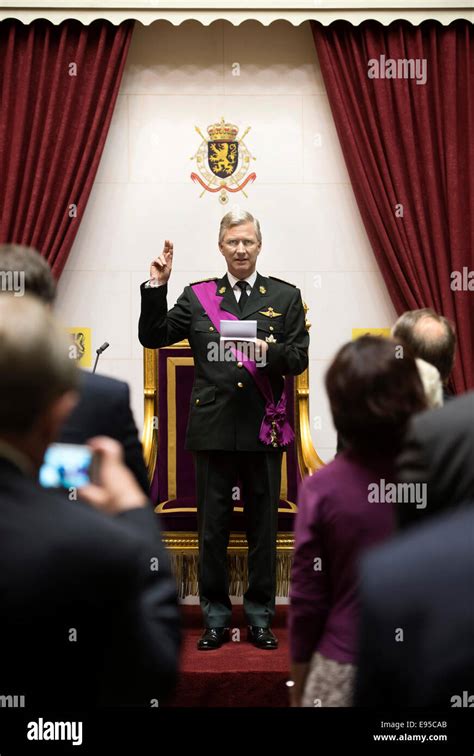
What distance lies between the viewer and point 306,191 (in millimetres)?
6215

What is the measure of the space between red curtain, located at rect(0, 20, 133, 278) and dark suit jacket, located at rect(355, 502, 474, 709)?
5109 mm

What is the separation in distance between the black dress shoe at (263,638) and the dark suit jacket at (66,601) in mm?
2877

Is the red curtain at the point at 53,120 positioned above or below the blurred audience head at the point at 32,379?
above

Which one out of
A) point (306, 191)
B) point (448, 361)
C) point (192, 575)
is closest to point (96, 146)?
point (306, 191)

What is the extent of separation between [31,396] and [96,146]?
16.2 ft

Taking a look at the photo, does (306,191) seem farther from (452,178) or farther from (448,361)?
(448,361)

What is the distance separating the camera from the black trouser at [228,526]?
4.33m

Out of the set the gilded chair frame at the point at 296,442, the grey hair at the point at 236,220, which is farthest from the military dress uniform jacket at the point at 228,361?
the gilded chair frame at the point at 296,442

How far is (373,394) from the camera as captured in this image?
2.05 m

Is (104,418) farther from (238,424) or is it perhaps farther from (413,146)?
(413,146)

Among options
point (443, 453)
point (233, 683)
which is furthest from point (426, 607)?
point (233, 683)

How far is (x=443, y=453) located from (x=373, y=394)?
11.5 inches

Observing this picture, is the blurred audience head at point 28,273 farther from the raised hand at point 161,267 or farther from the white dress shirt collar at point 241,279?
the white dress shirt collar at point 241,279

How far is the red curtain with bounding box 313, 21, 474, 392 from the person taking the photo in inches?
238
